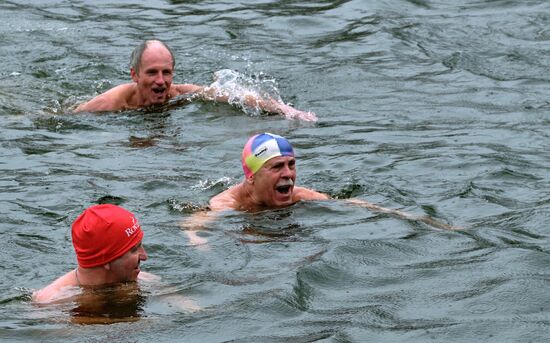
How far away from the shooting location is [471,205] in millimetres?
12984

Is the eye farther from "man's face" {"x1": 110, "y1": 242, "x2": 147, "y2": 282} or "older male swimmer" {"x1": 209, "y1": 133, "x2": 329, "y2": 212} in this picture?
"older male swimmer" {"x1": 209, "y1": 133, "x2": 329, "y2": 212}

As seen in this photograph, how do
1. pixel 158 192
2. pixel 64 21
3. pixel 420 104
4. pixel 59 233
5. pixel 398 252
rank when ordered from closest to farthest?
pixel 398 252, pixel 59 233, pixel 158 192, pixel 420 104, pixel 64 21

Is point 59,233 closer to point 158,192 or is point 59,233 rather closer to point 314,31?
point 158,192

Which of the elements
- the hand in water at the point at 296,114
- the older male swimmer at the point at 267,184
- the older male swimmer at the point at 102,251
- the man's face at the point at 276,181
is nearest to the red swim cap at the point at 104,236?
the older male swimmer at the point at 102,251

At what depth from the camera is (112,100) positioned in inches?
682

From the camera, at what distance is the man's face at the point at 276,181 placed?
13.0 metres

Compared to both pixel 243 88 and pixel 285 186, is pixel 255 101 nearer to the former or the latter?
pixel 243 88

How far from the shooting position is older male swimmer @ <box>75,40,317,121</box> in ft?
56.4

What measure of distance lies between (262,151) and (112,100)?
15.6 feet

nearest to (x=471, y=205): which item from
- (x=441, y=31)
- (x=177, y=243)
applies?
(x=177, y=243)

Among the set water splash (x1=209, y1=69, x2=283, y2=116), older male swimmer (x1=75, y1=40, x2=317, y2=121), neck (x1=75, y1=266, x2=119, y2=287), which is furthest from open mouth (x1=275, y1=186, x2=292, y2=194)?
water splash (x1=209, y1=69, x2=283, y2=116)

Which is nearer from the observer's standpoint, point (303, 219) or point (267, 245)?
point (267, 245)

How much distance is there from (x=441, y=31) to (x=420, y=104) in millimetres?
4081

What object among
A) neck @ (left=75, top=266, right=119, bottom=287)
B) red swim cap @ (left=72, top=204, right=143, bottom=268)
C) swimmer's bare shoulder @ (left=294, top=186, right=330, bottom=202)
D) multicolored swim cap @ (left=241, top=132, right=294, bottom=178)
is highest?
red swim cap @ (left=72, top=204, right=143, bottom=268)
